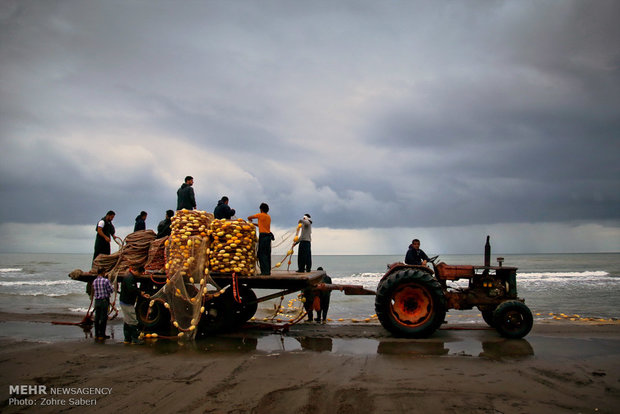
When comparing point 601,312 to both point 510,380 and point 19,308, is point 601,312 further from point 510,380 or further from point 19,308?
point 19,308

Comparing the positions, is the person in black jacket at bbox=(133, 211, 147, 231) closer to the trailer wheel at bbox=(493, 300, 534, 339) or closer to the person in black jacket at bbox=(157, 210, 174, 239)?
the person in black jacket at bbox=(157, 210, 174, 239)

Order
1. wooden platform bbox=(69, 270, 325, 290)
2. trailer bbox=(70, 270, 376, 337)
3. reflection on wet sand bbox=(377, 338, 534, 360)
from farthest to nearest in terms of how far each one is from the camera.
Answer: trailer bbox=(70, 270, 376, 337)
wooden platform bbox=(69, 270, 325, 290)
reflection on wet sand bbox=(377, 338, 534, 360)

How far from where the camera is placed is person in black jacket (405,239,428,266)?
9875mm

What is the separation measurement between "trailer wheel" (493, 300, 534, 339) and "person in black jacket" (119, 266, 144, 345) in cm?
789

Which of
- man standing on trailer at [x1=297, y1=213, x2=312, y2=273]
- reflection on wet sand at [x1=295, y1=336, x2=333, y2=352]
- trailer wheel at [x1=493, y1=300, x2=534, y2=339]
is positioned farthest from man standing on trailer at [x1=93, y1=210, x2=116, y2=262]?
trailer wheel at [x1=493, y1=300, x2=534, y2=339]

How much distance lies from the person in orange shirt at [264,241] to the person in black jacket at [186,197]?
183 centimetres

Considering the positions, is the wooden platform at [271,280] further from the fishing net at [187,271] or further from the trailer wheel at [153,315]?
the trailer wheel at [153,315]

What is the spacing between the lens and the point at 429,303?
343 inches

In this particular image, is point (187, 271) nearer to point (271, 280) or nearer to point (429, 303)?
point (271, 280)

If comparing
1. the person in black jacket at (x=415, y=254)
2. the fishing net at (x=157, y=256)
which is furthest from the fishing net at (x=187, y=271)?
the person in black jacket at (x=415, y=254)

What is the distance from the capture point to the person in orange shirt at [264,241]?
8.95 meters

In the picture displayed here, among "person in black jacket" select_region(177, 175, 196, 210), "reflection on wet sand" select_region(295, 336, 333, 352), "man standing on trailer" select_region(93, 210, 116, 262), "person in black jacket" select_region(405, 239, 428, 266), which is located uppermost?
"person in black jacket" select_region(177, 175, 196, 210)

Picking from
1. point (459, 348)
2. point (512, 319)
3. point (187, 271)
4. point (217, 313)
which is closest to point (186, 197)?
point (187, 271)

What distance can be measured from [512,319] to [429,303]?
1857 mm
